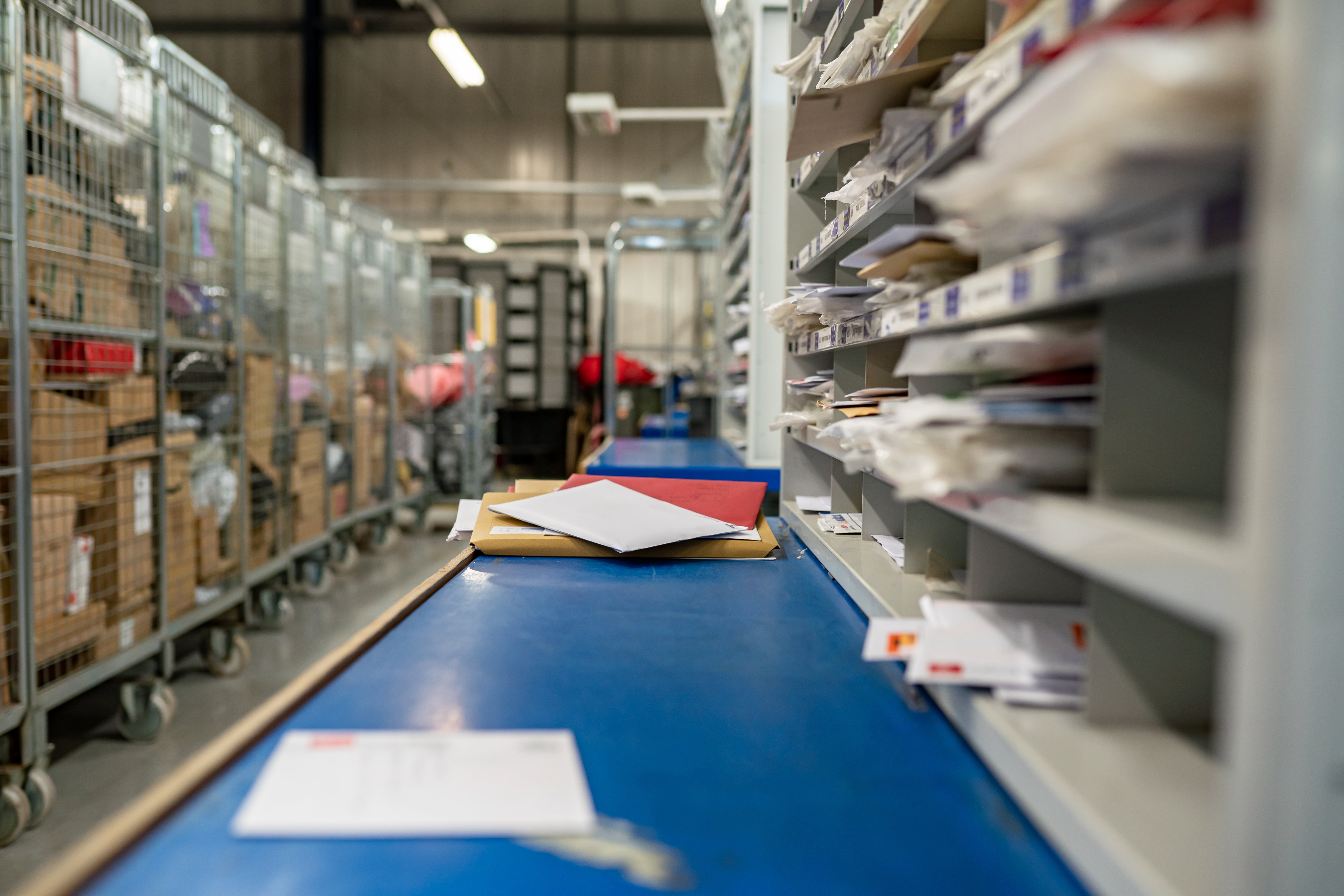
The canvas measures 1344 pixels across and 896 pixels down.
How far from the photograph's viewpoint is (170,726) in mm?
2566

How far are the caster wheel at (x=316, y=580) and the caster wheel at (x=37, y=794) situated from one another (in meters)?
2.16

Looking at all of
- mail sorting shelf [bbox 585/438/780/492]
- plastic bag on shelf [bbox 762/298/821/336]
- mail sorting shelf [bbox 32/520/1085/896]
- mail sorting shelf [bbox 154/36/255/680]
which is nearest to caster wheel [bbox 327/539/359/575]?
mail sorting shelf [bbox 154/36/255/680]

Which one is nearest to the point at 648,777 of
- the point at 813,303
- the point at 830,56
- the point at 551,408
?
the point at 813,303

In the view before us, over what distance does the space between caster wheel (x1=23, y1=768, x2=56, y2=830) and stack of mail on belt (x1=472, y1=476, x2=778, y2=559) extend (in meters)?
1.45

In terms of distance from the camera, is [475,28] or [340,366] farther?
[475,28]

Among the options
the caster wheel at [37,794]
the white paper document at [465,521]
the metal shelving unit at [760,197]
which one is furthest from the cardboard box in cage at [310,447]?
the white paper document at [465,521]

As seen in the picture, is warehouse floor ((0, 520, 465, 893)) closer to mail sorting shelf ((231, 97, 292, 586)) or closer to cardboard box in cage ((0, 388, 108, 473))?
mail sorting shelf ((231, 97, 292, 586))

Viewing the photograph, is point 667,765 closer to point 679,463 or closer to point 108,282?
point 679,463

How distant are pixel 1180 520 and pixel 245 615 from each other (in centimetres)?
379

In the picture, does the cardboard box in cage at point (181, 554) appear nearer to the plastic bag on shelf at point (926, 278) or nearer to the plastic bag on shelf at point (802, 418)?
the plastic bag on shelf at point (802, 418)

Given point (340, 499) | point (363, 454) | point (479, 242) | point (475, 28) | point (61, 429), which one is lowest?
point (340, 499)

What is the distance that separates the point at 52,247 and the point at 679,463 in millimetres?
1940

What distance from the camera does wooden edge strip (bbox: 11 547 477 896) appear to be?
18.2 inches

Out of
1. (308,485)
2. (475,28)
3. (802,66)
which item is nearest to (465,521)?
(802,66)
